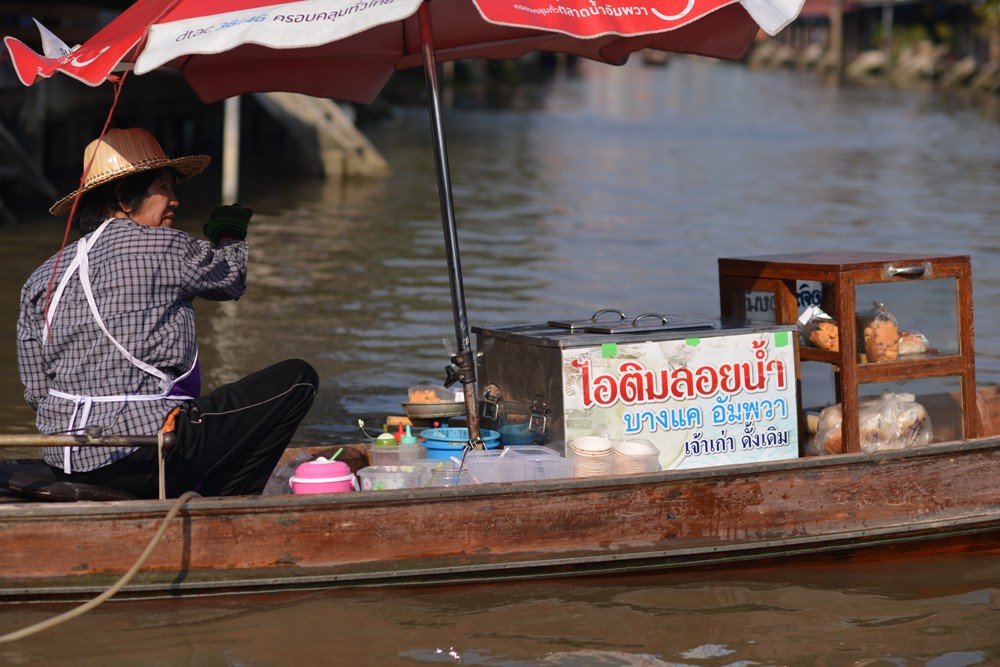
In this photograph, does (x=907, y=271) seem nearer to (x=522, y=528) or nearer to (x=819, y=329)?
(x=819, y=329)

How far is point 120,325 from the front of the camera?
16.6ft

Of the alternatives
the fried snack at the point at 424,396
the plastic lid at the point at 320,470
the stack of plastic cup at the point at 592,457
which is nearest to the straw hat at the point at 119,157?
the plastic lid at the point at 320,470

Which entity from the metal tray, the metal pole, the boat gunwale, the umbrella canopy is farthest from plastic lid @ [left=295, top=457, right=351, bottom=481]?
the metal pole

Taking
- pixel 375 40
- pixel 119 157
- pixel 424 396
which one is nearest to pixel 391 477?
pixel 424 396

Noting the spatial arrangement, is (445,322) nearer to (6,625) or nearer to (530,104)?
(6,625)

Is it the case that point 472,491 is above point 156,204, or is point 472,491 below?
below

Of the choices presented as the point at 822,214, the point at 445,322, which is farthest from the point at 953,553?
the point at 822,214

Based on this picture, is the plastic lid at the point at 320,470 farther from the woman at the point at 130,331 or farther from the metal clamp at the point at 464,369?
the metal clamp at the point at 464,369

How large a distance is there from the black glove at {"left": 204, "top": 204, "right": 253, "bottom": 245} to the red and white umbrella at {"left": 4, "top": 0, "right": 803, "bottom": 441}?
2.06 feet

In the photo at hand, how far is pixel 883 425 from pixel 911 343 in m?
0.37

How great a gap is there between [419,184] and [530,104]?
77.7 feet

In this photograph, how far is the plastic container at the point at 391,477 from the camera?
5.64 m

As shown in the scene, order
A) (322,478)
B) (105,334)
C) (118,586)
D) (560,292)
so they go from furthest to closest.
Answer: (560,292)
(322,478)
(105,334)
(118,586)

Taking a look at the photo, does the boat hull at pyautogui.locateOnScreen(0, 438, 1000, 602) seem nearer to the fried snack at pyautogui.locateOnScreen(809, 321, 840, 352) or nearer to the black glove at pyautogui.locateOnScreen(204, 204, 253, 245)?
the fried snack at pyautogui.locateOnScreen(809, 321, 840, 352)
